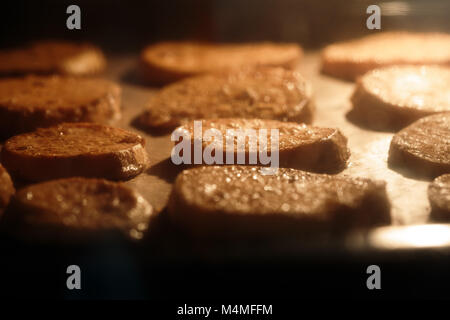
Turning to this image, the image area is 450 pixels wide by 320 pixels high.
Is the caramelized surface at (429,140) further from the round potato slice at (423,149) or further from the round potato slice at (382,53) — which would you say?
the round potato slice at (382,53)

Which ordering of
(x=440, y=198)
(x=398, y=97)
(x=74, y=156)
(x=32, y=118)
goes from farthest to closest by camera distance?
1. (x=398, y=97)
2. (x=32, y=118)
3. (x=74, y=156)
4. (x=440, y=198)

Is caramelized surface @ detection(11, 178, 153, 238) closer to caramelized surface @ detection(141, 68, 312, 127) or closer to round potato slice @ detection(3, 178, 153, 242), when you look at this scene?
round potato slice @ detection(3, 178, 153, 242)

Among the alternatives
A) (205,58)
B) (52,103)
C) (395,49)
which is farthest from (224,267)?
(395,49)

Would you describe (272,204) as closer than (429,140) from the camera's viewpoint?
Yes

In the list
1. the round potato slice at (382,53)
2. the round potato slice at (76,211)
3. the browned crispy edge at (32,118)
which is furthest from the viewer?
the round potato slice at (382,53)

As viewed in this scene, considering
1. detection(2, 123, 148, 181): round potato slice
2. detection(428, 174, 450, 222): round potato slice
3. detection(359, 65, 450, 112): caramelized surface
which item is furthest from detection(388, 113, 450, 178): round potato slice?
detection(2, 123, 148, 181): round potato slice

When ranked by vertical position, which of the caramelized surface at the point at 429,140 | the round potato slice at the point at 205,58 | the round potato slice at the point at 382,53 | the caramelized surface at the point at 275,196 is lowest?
the caramelized surface at the point at 275,196

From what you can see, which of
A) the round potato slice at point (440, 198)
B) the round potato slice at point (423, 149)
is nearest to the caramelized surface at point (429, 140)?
the round potato slice at point (423, 149)

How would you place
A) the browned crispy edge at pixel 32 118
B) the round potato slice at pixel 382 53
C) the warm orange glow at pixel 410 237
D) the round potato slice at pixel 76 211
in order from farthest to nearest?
1. the round potato slice at pixel 382 53
2. the browned crispy edge at pixel 32 118
3. the round potato slice at pixel 76 211
4. the warm orange glow at pixel 410 237

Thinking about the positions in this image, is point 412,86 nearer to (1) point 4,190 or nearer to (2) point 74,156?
(2) point 74,156

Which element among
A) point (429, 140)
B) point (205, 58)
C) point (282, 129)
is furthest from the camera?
point (205, 58)

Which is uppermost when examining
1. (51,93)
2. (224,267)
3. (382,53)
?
(382,53)
